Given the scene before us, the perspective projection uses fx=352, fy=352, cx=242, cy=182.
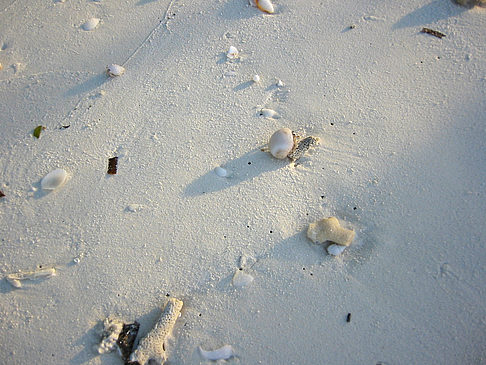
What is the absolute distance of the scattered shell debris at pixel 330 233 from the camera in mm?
1930

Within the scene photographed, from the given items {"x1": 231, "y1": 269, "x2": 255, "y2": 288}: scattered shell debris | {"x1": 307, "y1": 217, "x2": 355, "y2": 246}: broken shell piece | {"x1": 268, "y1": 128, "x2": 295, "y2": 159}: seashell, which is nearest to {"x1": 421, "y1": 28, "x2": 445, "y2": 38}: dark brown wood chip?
{"x1": 268, "y1": 128, "x2": 295, "y2": 159}: seashell

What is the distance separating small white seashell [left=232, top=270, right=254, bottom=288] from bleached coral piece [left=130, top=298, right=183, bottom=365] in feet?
1.11

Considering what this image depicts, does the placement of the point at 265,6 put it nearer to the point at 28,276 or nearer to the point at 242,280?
the point at 242,280

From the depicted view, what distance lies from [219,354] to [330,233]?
857mm

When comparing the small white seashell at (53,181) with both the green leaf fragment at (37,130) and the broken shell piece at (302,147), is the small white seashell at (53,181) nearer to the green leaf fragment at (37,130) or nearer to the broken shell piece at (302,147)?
the green leaf fragment at (37,130)

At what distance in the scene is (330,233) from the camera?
193 cm

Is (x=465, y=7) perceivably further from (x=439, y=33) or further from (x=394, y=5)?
(x=394, y=5)

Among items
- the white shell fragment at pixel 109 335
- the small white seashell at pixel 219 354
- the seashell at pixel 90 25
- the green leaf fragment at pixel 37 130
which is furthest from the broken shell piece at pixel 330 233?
the seashell at pixel 90 25

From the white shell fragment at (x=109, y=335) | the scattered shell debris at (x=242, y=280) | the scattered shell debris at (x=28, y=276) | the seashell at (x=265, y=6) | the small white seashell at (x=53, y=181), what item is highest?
the seashell at (x=265, y=6)

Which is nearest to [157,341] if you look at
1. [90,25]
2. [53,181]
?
[53,181]

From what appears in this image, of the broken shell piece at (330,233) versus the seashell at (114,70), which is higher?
the seashell at (114,70)

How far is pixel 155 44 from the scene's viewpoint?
2.62 metres

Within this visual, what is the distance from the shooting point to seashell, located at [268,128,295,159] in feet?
6.79

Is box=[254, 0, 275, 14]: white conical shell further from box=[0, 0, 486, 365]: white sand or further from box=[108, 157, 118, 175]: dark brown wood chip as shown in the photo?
box=[108, 157, 118, 175]: dark brown wood chip
